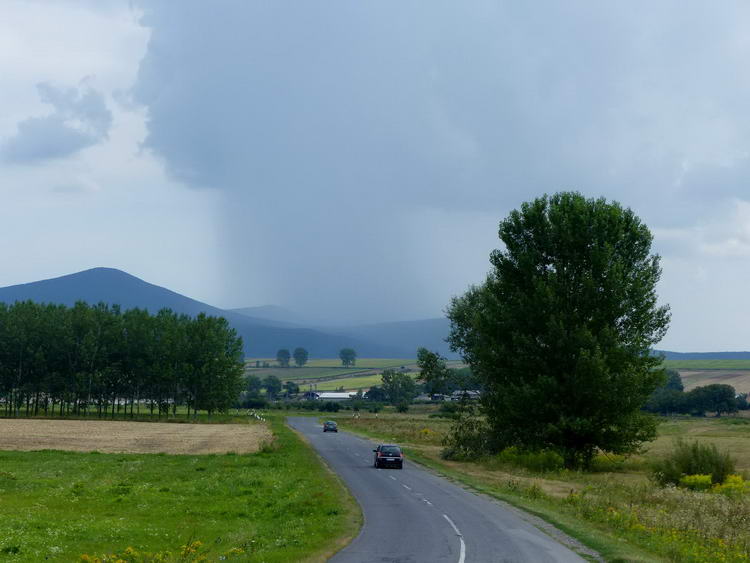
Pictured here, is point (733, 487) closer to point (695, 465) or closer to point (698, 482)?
point (698, 482)

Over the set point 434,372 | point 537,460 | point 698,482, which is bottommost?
point 698,482

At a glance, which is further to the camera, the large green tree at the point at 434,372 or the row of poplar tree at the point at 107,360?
the row of poplar tree at the point at 107,360

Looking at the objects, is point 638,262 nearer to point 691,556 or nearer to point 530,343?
point 530,343

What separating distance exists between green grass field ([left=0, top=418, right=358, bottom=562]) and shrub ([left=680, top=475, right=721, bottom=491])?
20.6 meters

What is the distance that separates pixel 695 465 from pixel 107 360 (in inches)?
4617

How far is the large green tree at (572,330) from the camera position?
166ft

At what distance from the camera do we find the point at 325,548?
22438 millimetres

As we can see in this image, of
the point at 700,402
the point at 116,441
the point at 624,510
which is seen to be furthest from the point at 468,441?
the point at 700,402

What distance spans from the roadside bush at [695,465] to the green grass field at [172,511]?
21193 millimetres

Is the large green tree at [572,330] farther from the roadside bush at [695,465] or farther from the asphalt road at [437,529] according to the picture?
the asphalt road at [437,529]

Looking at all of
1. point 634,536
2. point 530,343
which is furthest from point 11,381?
point 634,536

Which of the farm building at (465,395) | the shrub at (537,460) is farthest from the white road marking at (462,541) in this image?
the farm building at (465,395)

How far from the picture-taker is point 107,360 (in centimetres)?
13938

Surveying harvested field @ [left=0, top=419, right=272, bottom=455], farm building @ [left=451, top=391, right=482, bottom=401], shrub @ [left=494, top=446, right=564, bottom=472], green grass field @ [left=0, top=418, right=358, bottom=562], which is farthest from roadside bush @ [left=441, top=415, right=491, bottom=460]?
harvested field @ [left=0, top=419, right=272, bottom=455]
